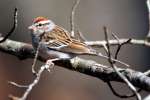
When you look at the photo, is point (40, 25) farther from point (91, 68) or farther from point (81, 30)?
point (81, 30)

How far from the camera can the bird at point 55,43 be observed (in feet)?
10.2

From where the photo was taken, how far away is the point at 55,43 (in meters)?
3.25

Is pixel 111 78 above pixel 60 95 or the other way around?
above

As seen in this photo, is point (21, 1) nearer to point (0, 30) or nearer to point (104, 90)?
point (0, 30)

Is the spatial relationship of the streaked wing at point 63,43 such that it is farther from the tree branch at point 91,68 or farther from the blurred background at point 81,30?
the blurred background at point 81,30

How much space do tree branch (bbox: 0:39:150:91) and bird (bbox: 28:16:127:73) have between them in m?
0.07

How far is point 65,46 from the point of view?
3.28 metres

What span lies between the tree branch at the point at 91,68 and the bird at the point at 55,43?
7 cm

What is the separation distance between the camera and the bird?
312 cm

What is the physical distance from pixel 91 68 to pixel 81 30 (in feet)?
7.82

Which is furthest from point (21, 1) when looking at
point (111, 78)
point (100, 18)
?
point (111, 78)

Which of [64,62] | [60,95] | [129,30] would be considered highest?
[64,62]

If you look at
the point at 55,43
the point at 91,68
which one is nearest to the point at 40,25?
the point at 55,43

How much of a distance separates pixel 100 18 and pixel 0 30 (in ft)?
3.05
